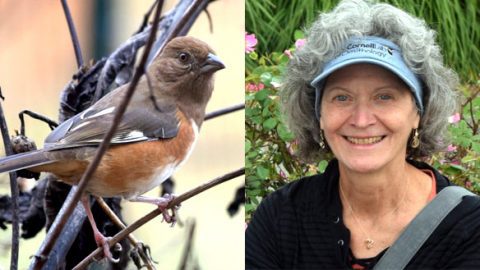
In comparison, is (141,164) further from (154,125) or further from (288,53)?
(288,53)

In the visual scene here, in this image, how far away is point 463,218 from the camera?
53.9 inches

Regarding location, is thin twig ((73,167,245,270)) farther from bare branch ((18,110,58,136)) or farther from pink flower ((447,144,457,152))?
pink flower ((447,144,457,152))

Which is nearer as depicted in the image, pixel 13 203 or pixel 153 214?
pixel 153 214

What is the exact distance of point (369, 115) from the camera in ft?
4.57

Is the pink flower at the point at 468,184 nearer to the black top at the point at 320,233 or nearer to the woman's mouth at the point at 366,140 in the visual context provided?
the black top at the point at 320,233

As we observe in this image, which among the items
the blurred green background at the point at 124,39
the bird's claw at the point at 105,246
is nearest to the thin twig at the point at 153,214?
A: the bird's claw at the point at 105,246

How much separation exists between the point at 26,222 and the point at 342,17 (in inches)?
27.0

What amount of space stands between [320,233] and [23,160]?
19.6 inches

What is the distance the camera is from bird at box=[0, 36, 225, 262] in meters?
1.44

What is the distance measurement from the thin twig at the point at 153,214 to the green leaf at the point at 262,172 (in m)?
0.18

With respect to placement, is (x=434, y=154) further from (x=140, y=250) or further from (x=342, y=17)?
(x=140, y=250)

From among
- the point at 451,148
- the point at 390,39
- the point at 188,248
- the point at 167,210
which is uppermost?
the point at 390,39

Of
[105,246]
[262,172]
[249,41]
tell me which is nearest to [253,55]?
[249,41]

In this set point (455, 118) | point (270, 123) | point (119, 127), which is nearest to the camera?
point (119, 127)
